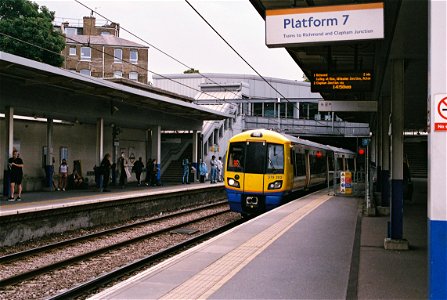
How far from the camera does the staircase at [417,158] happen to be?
4216 cm

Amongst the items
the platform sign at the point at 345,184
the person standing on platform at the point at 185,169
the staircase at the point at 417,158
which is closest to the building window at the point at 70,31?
the staircase at the point at 417,158

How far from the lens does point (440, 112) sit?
12.6 ft

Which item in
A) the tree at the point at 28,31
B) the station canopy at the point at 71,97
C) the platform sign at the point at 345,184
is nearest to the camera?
the station canopy at the point at 71,97

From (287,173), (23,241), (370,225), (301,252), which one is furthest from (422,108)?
(23,241)

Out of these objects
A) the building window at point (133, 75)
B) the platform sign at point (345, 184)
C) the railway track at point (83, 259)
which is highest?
the building window at point (133, 75)

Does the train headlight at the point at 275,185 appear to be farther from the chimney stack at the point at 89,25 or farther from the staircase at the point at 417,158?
the chimney stack at the point at 89,25

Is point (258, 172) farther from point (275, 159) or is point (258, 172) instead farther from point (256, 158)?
point (275, 159)

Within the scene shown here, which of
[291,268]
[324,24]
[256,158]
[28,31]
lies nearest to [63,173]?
[256,158]

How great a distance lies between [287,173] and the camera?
1588cm

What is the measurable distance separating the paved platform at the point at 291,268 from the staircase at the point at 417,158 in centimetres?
3296

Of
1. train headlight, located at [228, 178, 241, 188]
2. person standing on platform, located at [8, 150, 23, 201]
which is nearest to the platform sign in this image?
train headlight, located at [228, 178, 241, 188]

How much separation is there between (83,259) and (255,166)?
6958 millimetres

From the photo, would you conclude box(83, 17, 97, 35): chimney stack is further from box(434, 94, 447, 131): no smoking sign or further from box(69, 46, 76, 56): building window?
box(434, 94, 447, 131): no smoking sign

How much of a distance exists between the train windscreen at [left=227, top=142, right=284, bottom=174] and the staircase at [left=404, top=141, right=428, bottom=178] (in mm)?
29097
